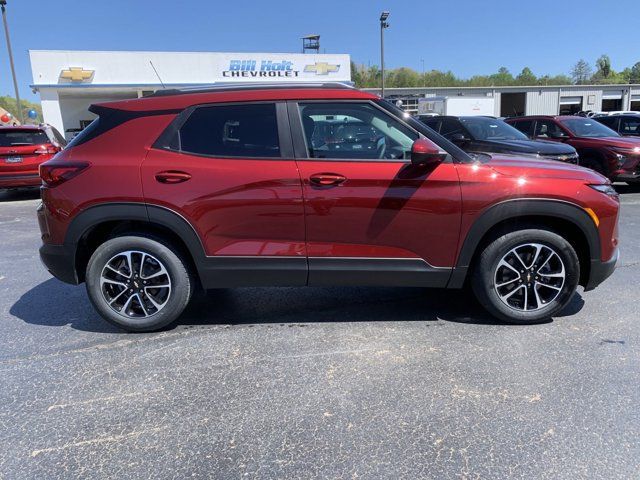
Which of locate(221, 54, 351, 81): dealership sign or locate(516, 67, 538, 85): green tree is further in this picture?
locate(516, 67, 538, 85): green tree

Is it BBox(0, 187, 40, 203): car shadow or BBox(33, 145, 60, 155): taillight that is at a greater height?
BBox(33, 145, 60, 155): taillight

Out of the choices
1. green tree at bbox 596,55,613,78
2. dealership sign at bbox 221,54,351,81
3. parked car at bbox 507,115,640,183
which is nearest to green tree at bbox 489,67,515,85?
green tree at bbox 596,55,613,78

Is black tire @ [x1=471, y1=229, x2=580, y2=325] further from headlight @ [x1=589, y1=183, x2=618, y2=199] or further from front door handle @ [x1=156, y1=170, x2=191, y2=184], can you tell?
front door handle @ [x1=156, y1=170, x2=191, y2=184]

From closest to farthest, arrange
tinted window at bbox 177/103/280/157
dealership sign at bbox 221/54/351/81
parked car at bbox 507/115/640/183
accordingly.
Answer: tinted window at bbox 177/103/280/157
parked car at bbox 507/115/640/183
dealership sign at bbox 221/54/351/81

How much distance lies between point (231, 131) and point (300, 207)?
78 centimetres

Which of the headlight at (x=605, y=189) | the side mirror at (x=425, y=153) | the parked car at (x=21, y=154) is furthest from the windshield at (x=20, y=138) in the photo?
the headlight at (x=605, y=189)

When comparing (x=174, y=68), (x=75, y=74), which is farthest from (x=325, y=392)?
(x=174, y=68)

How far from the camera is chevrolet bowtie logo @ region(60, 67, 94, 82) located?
86.1 feet

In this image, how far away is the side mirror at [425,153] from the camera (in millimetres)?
3328

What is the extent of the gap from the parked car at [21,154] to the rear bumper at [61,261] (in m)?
7.66

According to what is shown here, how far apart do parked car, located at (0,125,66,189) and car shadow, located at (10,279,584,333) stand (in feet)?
21.8

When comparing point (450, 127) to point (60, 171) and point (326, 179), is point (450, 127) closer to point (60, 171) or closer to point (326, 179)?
point (326, 179)

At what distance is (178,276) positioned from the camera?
372cm

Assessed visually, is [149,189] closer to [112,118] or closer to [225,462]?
[112,118]
